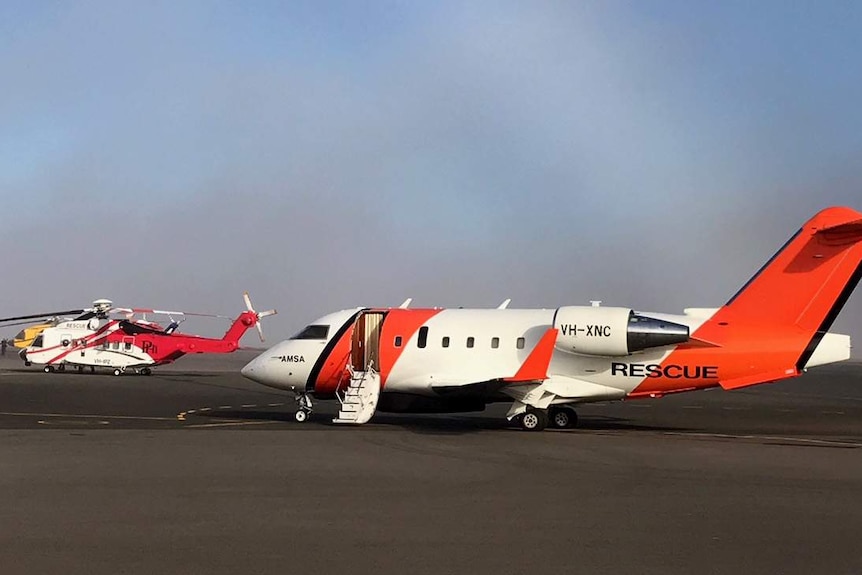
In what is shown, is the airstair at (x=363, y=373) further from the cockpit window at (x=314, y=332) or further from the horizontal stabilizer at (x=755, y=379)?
the horizontal stabilizer at (x=755, y=379)

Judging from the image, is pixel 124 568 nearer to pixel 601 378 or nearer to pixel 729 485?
pixel 729 485

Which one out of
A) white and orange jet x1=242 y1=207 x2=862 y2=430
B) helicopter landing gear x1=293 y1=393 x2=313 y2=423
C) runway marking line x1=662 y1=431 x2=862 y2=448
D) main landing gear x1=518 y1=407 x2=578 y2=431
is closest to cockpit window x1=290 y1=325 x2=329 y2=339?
white and orange jet x1=242 y1=207 x2=862 y2=430

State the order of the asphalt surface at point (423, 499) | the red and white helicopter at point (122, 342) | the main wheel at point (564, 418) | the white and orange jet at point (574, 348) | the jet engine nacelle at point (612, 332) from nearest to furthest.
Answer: the asphalt surface at point (423, 499) < the white and orange jet at point (574, 348) < the jet engine nacelle at point (612, 332) < the main wheel at point (564, 418) < the red and white helicopter at point (122, 342)

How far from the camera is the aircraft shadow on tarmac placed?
2298cm

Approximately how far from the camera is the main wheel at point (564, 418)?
23781 mm

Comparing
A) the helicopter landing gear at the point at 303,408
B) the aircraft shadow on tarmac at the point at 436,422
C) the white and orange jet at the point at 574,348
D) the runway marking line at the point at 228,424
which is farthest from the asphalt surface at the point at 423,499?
the helicopter landing gear at the point at 303,408

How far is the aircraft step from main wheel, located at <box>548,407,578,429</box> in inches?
196

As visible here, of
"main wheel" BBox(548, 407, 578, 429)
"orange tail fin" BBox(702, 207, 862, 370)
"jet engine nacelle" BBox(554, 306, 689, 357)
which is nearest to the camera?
"orange tail fin" BBox(702, 207, 862, 370)

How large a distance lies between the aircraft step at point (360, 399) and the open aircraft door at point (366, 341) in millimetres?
481

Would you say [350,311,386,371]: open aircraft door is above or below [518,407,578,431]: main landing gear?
above

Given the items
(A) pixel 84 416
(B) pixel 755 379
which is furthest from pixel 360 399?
(B) pixel 755 379

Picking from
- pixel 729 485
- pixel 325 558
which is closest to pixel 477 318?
pixel 729 485

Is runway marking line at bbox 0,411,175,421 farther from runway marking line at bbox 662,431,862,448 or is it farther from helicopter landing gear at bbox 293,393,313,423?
runway marking line at bbox 662,431,862,448

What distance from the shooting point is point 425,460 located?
15672 millimetres
